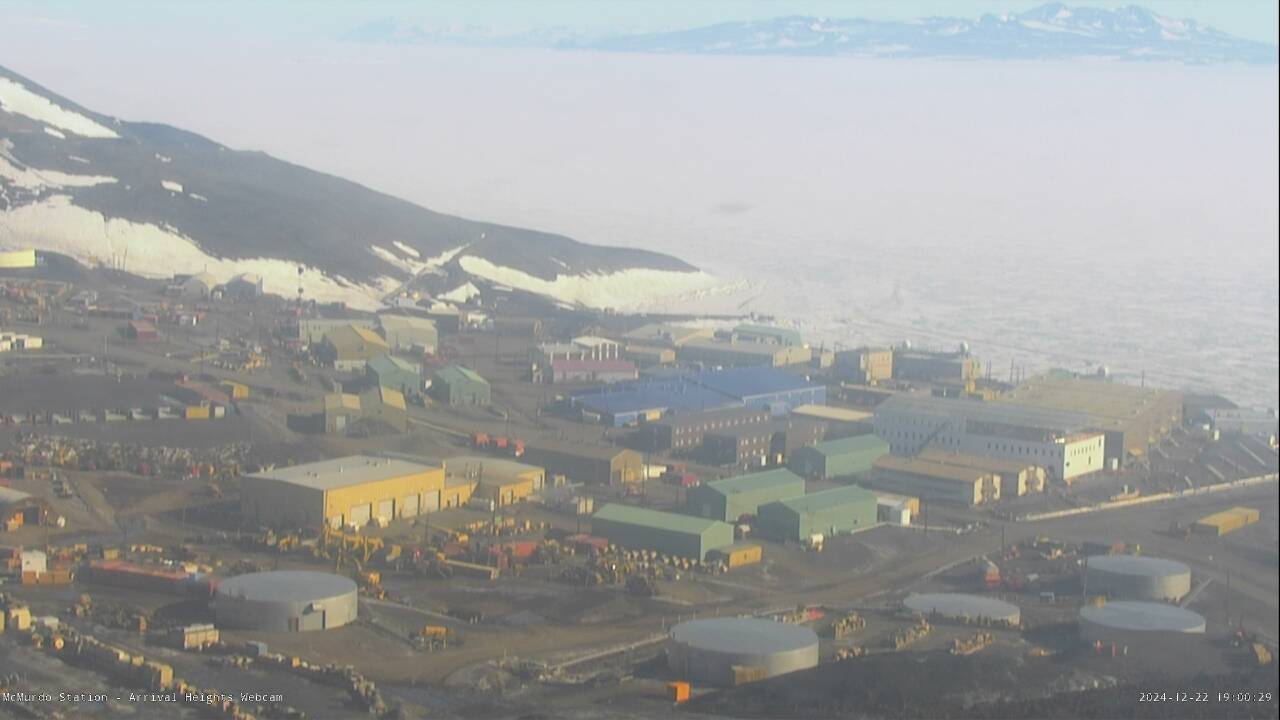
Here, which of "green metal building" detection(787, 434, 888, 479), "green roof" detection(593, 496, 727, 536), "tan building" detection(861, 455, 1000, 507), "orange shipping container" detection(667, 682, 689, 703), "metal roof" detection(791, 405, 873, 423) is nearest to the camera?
"orange shipping container" detection(667, 682, 689, 703)

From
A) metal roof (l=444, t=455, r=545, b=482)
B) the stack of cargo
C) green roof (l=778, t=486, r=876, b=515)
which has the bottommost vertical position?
the stack of cargo

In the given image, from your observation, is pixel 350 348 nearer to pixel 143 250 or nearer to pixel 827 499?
pixel 143 250

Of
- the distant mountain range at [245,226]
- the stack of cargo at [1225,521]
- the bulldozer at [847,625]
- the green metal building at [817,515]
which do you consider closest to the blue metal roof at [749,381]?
the green metal building at [817,515]

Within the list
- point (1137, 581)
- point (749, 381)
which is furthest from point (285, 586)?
point (749, 381)

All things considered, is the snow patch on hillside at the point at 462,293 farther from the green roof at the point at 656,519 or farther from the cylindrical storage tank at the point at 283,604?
the cylindrical storage tank at the point at 283,604

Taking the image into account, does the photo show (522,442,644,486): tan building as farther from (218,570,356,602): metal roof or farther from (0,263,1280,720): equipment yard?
(218,570,356,602): metal roof

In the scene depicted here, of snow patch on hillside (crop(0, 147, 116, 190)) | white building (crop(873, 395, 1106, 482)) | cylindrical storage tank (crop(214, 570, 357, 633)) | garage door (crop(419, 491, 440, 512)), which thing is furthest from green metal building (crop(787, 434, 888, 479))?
snow patch on hillside (crop(0, 147, 116, 190))

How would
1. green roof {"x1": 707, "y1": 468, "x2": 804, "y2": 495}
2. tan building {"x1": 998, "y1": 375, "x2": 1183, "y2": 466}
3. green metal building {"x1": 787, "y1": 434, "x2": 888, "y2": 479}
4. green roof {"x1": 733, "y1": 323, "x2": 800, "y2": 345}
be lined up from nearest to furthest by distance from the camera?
green roof {"x1": 707, "y1": 468, "x2": 804, "y2": 495} < green metal building {"x1": 787, "y1": 434, "x2": 888, "y2": 479} < tan building {"x1": 998, "y1": 375, "x2": 1183, "y2": 466} < green roof {"x1": 733, "y1": 323, "x2": 800, "y2": 345}
